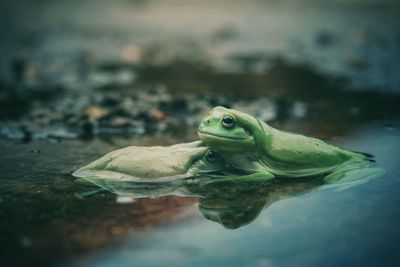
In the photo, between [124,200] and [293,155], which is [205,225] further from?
[293,155]

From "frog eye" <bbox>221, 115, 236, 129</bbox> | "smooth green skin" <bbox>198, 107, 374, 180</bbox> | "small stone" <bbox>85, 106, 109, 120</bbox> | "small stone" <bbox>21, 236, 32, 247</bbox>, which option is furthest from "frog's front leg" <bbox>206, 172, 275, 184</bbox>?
"small stone" <bbox>85, 106, 109, 120</bbox>

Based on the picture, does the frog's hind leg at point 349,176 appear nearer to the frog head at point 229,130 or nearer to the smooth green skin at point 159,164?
the frog head at point 229,130

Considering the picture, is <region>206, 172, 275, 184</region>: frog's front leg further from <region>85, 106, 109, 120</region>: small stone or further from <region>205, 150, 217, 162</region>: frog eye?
<region>85, 106, 109, 120</region>: small stone

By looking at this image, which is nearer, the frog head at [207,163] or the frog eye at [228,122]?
the frog eye at [228,122]

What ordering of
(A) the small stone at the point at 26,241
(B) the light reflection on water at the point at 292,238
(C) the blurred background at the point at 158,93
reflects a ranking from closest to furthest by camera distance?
1. (B) the light reflection on water at the point at 292,238
2. (A) the small stone at the point at 26,241
3. (C) the blurred background at the point at 158,93

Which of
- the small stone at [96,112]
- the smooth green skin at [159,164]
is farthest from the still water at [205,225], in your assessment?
the small stone at [96,112]

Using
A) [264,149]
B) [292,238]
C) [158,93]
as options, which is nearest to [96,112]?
[158,93]
